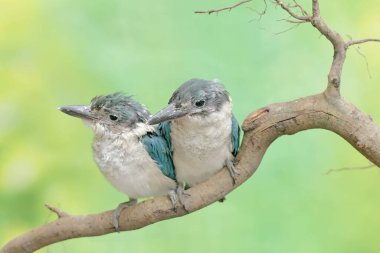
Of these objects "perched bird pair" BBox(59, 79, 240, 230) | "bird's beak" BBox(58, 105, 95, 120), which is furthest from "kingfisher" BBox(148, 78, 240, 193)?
"bird's beak" BBox(58, 105, 95, 120)

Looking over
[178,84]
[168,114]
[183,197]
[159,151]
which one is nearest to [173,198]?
[183,197]

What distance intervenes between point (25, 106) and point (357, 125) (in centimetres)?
146

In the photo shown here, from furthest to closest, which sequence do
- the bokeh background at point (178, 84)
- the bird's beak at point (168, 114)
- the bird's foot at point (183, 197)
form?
the bokeh background at point (178, 84), the bird's foot at point (183, 197), the bird's beak at point (168, 114)

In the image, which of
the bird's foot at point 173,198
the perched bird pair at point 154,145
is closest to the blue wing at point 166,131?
the perched bird pair at point 154,145

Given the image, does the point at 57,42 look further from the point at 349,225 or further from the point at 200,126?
the point at 349,225

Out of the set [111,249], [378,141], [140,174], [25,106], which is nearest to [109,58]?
[25,106]

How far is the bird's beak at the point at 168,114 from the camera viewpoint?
5.01ft

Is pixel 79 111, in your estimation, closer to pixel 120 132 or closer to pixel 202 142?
pixel 120 132

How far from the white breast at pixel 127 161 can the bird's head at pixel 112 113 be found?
2 centimetres

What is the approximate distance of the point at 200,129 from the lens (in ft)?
5.28

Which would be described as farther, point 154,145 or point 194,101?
point 154,145

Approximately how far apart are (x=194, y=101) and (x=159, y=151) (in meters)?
0.20

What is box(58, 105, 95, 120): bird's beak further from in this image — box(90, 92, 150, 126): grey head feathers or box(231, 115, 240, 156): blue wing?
box(231, 115, 240, 156): blue wing

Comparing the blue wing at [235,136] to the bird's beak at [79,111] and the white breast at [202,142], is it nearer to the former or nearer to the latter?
the white breast at [202,142]
